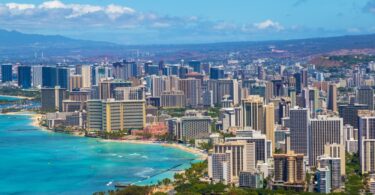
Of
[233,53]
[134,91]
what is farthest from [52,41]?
[134,91]

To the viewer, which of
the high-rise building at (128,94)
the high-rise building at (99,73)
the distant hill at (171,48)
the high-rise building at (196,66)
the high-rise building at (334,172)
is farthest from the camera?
the distant hill at (171,48)

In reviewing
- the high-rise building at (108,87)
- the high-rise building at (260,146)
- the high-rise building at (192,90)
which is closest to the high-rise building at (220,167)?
the high-rise building at (260,146)

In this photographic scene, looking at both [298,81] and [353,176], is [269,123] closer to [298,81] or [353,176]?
[353,176]

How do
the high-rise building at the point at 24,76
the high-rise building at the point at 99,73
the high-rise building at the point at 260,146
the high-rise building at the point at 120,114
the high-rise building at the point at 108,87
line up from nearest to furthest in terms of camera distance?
the high-rise building at the point at 260,146 → the high-rise building at the point at 120,114 → the high-rise building at the point at 108,87 → the high-rise building at the point at 99,73 → the high-rise building at the point at 24,76

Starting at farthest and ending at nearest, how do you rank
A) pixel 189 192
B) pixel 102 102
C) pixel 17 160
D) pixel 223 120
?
pixel 102 102 < pixel 223 120 < pixel 17 160 < pixel 189 192

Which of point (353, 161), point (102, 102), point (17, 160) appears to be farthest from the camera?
point (102, 102)

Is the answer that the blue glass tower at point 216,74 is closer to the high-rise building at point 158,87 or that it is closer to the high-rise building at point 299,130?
the high-rise building at point 158,87

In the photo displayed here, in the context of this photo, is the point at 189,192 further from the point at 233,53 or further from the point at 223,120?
the point at 233,53
